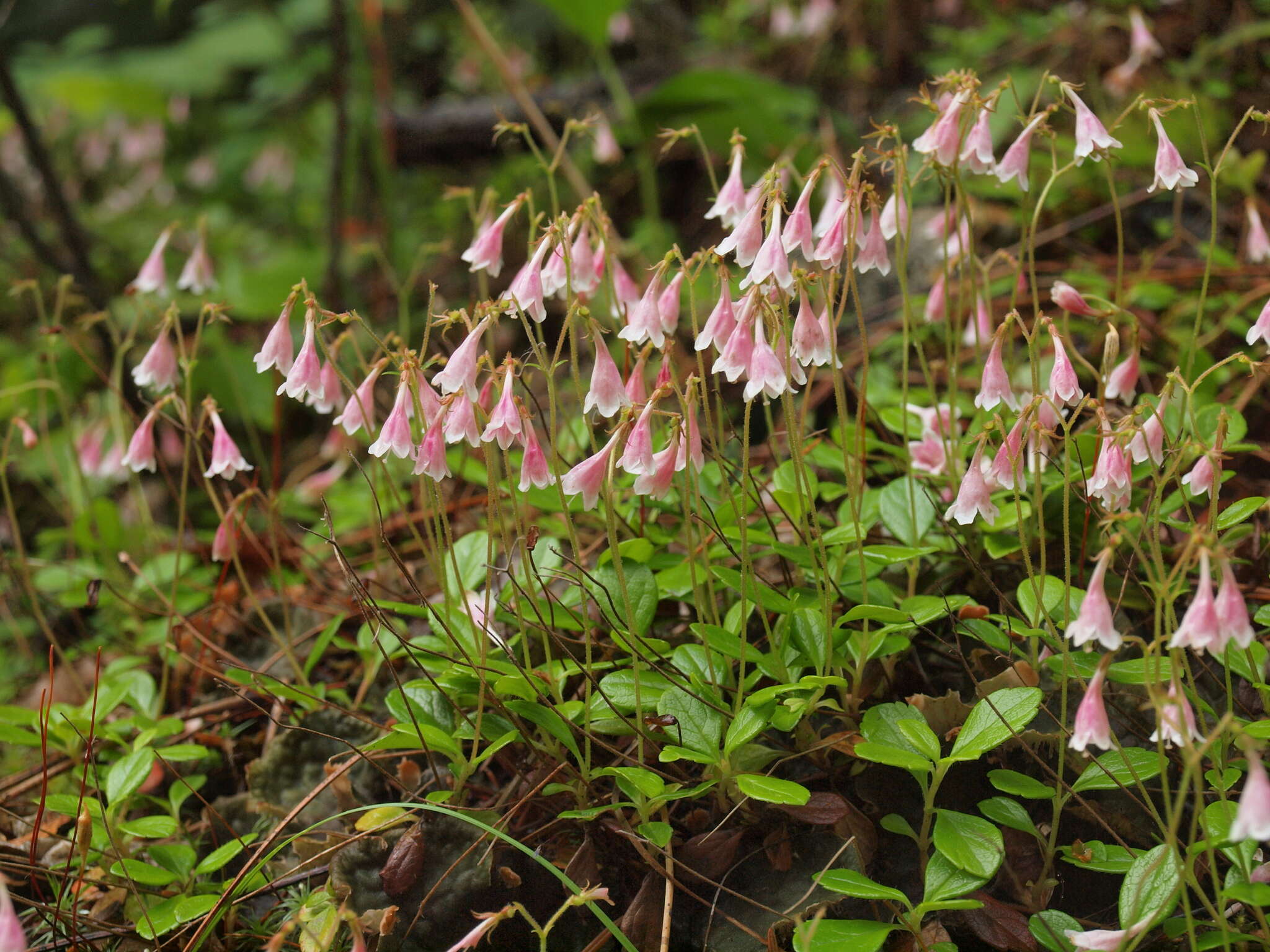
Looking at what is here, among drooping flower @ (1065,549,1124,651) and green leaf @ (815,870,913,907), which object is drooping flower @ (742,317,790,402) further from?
green leaf @ (815,870,913,907)

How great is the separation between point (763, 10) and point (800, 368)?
487 centimetres

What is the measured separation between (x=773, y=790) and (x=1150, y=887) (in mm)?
498

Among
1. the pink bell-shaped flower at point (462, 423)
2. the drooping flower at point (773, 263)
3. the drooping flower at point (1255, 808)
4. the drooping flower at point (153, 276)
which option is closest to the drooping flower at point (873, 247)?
the drooping flower at point (773, 263)

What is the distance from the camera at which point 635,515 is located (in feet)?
6.47

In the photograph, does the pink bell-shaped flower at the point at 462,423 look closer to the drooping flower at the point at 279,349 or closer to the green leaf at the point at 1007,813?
the drooping flower at the point at 279,349

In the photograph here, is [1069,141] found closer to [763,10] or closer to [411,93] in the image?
[763,10]

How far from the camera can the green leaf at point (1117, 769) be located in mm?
1333

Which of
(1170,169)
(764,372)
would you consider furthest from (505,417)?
(1170,169)

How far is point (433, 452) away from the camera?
4.59 feet

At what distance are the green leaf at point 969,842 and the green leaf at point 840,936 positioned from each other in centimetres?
13

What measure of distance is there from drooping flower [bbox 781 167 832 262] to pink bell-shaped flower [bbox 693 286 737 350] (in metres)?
0.11

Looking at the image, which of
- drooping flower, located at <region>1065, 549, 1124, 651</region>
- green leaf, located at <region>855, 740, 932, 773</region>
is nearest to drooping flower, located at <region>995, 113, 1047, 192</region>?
drooping flower, located at <region>1065, 549, 1124, 651</region>

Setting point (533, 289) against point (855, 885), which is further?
point (533, 289)

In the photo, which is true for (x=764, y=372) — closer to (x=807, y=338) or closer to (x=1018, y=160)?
(x=807, y=338)
